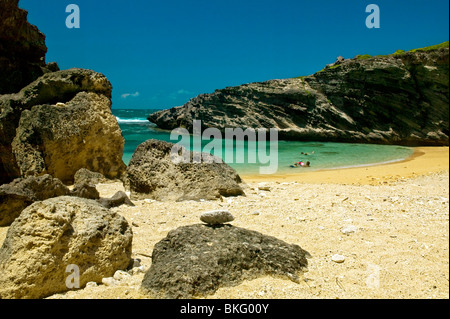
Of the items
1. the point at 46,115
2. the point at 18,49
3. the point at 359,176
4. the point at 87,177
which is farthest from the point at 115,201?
the point at 359,176

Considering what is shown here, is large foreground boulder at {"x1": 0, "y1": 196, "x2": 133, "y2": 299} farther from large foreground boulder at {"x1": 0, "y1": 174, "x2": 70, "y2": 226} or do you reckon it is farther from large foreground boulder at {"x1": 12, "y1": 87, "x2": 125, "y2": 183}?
large foreground boulder at {"x1": 12, "y1": 87, "x2": 125, "y2": 183}

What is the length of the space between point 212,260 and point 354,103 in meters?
36.2

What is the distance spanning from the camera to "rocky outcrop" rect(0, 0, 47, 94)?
9891mm

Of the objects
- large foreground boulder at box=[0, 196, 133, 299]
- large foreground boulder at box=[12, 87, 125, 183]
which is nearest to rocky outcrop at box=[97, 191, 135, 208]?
large foreground boulder at box=[0, 196, 133, 299]

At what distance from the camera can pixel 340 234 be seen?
16.4ft

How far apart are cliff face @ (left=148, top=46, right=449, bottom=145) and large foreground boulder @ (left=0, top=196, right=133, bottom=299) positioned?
95.1ft

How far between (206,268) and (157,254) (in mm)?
698

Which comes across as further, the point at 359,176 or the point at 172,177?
the point at 359,176

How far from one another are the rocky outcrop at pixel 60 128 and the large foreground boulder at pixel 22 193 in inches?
140

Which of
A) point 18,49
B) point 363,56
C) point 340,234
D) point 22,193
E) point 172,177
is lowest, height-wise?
point 340,234

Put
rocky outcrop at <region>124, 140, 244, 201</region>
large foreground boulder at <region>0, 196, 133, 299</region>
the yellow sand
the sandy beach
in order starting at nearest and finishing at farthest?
large foreground boulder at <region>0, 196, 133, 299</region> → the sandy beach → rocky outcrop at <region>124, 140, 244, 201</region> → the yellow sand

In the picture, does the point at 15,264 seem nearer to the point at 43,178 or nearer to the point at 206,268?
the point at 206,268

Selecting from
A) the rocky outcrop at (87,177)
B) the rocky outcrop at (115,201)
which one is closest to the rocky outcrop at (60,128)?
the rocky outcrop at (87,177)

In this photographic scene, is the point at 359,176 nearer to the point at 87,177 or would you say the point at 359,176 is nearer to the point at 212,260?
the point at 87,177
